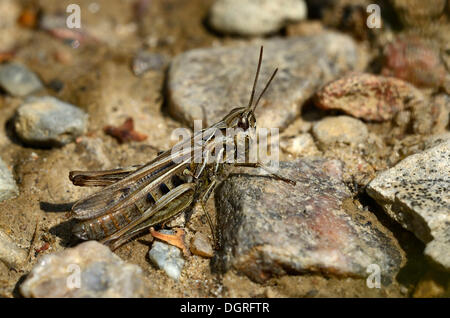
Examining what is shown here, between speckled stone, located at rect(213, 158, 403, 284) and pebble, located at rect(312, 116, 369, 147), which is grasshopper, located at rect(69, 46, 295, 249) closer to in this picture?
speckled stone, located at rect(213, 158, 403, 284)

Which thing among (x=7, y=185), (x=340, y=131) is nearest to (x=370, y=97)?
(x=340, y=131)

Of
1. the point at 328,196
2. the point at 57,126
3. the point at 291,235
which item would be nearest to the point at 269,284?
the point at 291,235

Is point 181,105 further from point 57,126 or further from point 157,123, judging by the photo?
point 57,126

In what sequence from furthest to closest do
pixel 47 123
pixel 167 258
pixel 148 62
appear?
pixel 148 62
pixel 47 123
pixel 167 258

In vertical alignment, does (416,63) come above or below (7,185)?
above

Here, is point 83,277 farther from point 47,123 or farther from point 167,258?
point 47,123

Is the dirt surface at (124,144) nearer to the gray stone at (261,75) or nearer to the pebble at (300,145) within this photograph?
the pebble at (300,145)
